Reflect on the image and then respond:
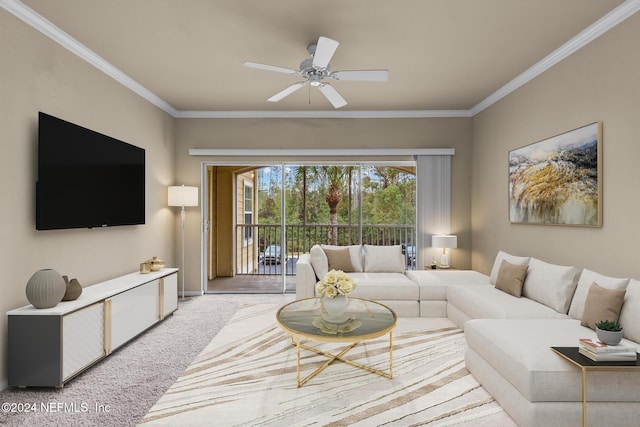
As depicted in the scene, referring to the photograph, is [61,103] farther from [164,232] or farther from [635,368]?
[635,368]

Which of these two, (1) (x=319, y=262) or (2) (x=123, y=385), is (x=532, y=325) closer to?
(1) (x=319, y=262)

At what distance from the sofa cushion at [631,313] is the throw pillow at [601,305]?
0.10 feet

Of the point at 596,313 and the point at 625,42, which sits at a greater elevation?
the point at 625,42

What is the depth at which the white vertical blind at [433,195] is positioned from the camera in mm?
5059

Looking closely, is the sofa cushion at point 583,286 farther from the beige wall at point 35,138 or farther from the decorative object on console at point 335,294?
the beige wall at point 35,138

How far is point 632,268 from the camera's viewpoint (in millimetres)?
2479

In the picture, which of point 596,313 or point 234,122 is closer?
point 596,313

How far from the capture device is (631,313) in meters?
2.12

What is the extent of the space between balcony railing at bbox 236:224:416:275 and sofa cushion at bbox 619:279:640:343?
3.14 m

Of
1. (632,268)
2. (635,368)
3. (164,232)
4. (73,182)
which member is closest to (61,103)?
(73,182)

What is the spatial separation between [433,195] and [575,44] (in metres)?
2.51

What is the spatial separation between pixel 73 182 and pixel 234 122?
8.68 feet

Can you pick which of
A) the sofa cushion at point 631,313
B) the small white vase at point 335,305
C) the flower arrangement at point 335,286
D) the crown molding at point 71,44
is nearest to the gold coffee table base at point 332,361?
the small white vase at point 335,305

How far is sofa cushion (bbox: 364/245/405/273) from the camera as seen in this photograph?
4461mm
